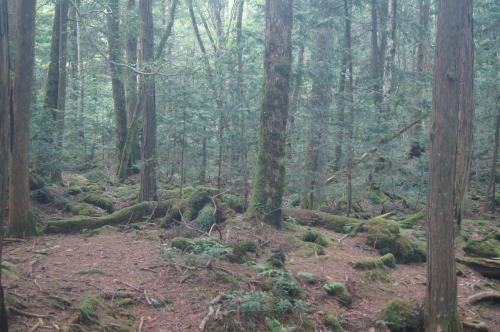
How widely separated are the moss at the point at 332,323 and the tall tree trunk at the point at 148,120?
805 cm

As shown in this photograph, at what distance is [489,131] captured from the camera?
66.6 feet

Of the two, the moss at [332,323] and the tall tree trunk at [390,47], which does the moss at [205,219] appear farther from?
the tall tree trunk at [390,47]

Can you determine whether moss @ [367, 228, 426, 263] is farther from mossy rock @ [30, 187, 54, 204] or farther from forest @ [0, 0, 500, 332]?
mossy rock @ [30, 187, 54, 204]

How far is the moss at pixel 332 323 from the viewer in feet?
24.5

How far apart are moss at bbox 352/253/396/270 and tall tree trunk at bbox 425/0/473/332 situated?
2.95 metres

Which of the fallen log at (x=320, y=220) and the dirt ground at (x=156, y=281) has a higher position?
the fallen log at (x=320, y=220)

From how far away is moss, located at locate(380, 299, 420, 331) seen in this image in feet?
24.7

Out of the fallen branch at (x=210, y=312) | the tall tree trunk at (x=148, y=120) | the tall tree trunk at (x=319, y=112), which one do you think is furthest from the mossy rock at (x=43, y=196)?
the fallen branch at (x=210, y=312)

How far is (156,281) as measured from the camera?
802 centimetres

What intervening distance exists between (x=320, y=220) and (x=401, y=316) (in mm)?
5907

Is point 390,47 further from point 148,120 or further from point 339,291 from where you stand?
point 339,291

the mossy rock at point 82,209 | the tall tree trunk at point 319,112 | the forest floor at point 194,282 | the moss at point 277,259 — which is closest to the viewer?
the forest floor at point 194,282

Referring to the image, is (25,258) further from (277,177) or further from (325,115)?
(325,115)

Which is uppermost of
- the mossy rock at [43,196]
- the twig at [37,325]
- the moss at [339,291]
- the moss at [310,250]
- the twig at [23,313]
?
the mossy rock at [43,196]
